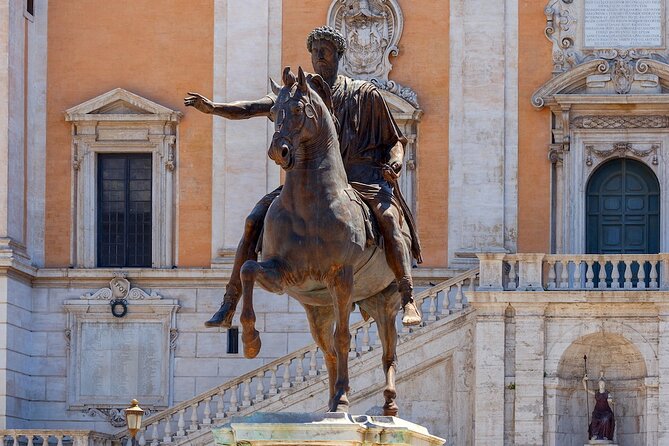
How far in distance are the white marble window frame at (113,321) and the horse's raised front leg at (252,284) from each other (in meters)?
16.9

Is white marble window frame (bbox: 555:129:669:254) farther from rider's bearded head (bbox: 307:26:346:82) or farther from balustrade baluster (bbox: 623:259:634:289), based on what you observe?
rider's bearded head (bbox: 307:26:346:82)

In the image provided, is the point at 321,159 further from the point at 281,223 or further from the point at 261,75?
the point at 261,75

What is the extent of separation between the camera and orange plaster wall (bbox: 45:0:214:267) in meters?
31.0

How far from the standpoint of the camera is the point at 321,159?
1372 cm

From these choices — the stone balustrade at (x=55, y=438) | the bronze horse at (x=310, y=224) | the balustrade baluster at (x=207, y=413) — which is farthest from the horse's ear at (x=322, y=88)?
the stone balustrade at (x=55, y=438)

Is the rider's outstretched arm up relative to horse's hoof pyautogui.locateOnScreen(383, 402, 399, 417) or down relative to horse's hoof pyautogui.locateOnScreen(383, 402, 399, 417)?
up

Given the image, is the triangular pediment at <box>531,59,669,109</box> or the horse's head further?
the triangular pediment at <box>531,59,669,109</box>

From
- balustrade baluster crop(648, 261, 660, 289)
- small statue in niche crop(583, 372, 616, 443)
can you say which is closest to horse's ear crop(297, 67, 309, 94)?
balustrade baluster crop(648, 261, 660, 289)

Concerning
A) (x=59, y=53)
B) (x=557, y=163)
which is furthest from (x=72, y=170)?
(x=557, y=163)

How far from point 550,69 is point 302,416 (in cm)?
1829

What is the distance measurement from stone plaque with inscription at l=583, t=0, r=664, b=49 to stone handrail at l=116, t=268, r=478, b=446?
4801 mm

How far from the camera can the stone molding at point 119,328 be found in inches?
1197

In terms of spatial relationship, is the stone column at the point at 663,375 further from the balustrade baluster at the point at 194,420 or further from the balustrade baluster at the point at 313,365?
the balustrade baluster at the point at 194,420

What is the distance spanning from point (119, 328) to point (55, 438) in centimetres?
289
